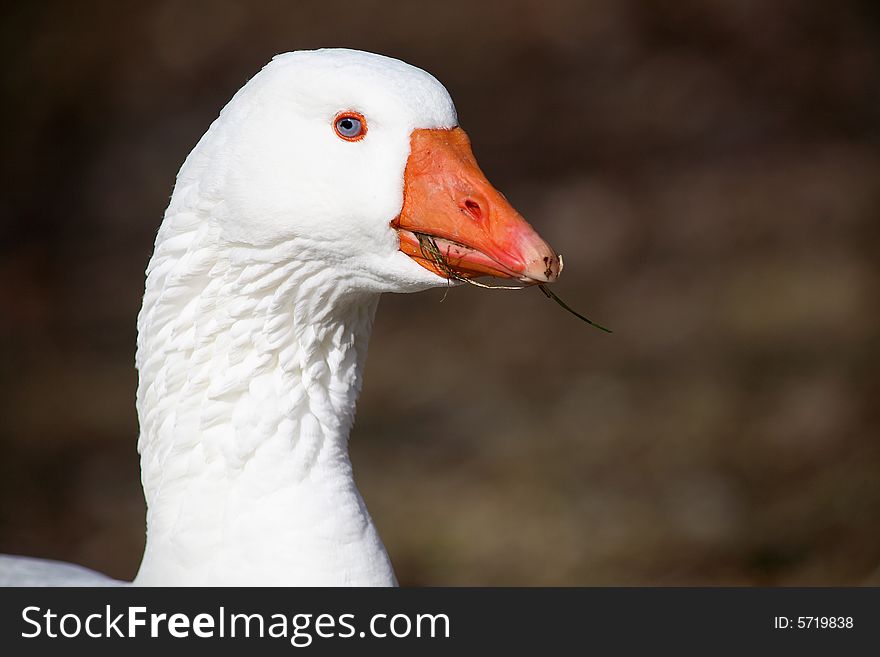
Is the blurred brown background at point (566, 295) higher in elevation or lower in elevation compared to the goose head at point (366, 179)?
higher

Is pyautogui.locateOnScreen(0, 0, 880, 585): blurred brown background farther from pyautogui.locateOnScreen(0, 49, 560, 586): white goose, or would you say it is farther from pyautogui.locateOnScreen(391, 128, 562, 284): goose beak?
pyautogui.locateOnScreen(391, 128, 562, 284): goose beak

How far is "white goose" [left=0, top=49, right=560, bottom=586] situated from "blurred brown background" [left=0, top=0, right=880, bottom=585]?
438 centimetres

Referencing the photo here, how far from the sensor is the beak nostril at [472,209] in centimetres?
286

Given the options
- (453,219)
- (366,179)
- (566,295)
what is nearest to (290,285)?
(366,179)

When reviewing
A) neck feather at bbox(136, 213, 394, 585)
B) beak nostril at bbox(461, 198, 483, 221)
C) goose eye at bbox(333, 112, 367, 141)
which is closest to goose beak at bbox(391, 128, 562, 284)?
beak nostril at bbox(461, 198, 483, 221)

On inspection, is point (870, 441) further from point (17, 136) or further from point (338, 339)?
point (17, 136)

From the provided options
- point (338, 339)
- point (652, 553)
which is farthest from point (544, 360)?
point (338, 339)

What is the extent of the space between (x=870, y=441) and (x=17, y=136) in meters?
7.98

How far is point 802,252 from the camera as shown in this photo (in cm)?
1009

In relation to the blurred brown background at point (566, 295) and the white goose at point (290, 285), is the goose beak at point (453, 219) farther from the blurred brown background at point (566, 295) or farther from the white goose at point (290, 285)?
the blurred brown background at point (566, 295)

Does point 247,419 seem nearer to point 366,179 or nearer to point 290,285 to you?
point 290,285

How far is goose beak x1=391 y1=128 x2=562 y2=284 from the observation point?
2.81 metres

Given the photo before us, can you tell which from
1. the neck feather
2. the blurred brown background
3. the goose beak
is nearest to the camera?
the goose beak

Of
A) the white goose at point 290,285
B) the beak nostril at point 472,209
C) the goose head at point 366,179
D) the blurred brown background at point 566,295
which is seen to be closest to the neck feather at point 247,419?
the white goose at point 290,285
